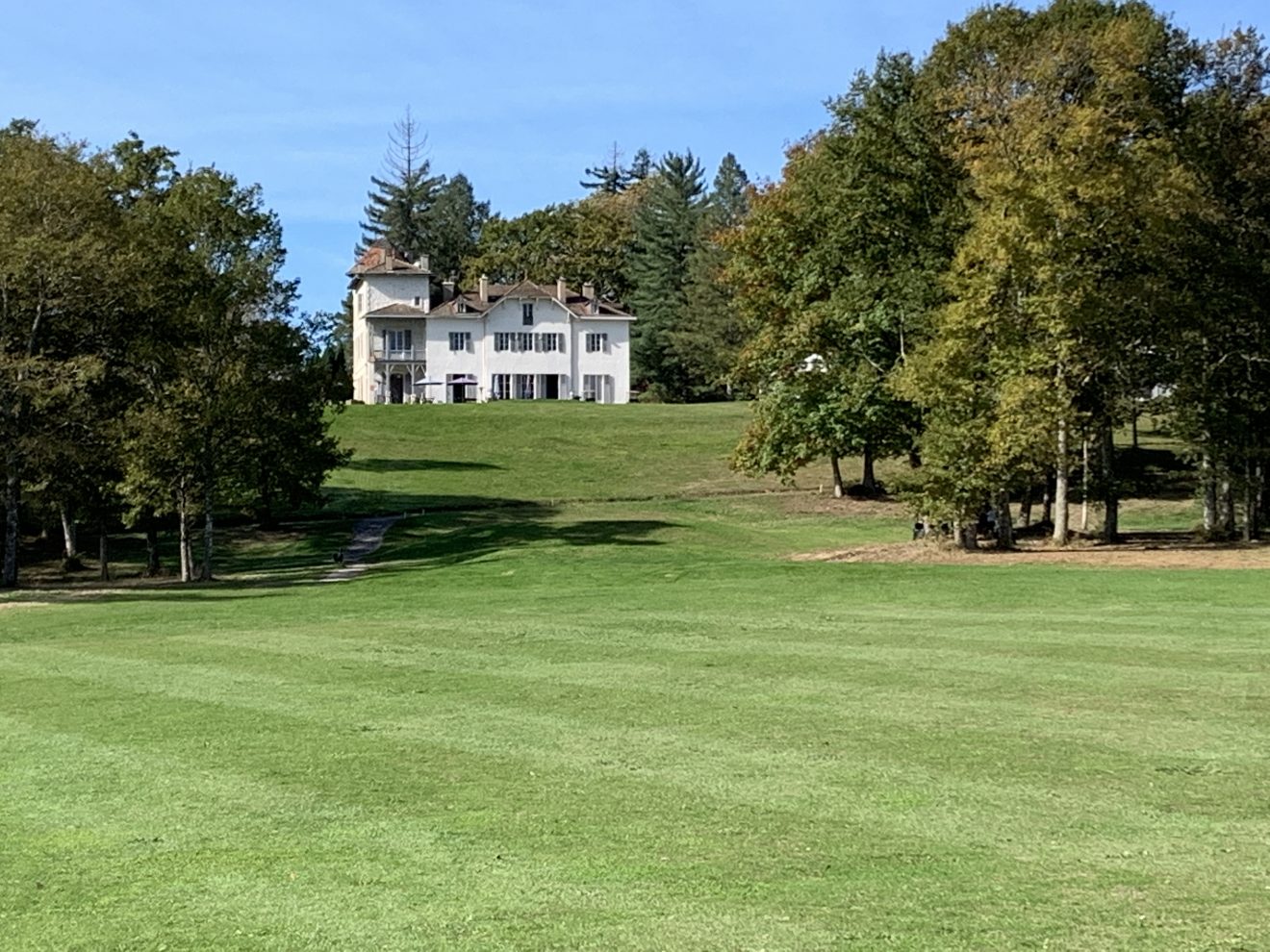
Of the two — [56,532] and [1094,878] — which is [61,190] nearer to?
[56,532]

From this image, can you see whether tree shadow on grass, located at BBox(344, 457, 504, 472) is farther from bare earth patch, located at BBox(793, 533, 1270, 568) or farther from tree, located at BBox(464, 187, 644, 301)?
tree, located at BBox(464, 187, 644, 301)

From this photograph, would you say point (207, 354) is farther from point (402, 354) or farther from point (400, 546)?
point (402, 354)

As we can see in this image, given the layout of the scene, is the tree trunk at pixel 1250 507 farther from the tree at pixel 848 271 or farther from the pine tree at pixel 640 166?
the pine tree at pixel 640 166

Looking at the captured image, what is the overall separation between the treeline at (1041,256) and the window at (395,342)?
60213 millimetres

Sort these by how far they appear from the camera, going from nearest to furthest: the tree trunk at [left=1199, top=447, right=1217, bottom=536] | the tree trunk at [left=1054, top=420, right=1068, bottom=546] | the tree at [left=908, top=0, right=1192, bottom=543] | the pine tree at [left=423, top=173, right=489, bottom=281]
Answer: the tree at [left=908, top=0, right=1192, bottom=543], the tree trunk at [left=1054, top=420, right=1068, bottom=546], the tree trunk at [left=1199, top=447, right=1217, bottom=536], the pine tree at [left=423, top=173, right=489, bottom=281]

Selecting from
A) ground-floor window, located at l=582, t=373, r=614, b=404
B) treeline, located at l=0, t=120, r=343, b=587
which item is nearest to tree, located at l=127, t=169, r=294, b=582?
treeline, located at l=0, t=120, r=343, b=587

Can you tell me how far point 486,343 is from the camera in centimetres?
9550

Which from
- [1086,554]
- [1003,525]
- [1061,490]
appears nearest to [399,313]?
[1003,525]

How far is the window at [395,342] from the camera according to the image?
96000 mm

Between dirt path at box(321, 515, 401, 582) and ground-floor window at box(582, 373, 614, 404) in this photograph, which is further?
ground-floor window at box(582, 373, 614, 404)

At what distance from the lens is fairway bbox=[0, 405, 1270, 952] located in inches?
247

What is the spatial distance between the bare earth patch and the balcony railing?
6481 centimetres

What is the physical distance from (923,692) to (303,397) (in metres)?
28.2

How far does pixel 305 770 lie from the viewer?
31.0 ft
